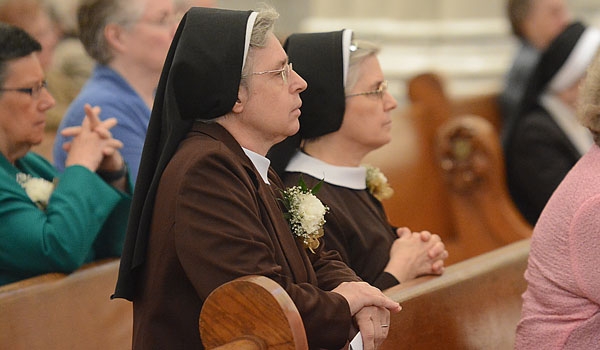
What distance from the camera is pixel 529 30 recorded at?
6.70 m

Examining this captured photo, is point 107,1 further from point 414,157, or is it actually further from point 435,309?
point 435,309

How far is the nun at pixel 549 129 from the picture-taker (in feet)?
18.6

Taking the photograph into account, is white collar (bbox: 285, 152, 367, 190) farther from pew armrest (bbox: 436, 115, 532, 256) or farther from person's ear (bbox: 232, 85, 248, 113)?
pew armrest (bbox: 436, 115, 532, 256)

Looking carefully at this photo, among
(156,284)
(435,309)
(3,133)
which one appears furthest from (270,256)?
(3,133)

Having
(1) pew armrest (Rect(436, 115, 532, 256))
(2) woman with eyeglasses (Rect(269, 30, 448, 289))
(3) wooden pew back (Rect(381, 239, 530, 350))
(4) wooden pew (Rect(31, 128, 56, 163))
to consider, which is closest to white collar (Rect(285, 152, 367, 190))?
(2) woman with eyeglasses (Rect(269, 30, 448, 289))

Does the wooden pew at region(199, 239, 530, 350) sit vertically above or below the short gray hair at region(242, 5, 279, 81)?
below

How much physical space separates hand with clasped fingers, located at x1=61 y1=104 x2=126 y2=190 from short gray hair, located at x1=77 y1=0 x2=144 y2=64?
2.37 feet

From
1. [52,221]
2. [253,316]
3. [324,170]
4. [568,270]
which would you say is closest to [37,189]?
[52,221]

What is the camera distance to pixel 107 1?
4.41m

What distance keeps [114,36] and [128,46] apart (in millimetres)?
79

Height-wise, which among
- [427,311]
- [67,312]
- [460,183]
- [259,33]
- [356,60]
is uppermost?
[259,33]

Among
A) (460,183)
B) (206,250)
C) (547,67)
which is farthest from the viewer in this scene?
(547,67)

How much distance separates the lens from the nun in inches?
223

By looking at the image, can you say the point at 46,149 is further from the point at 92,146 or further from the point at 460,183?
the point at 460,183
